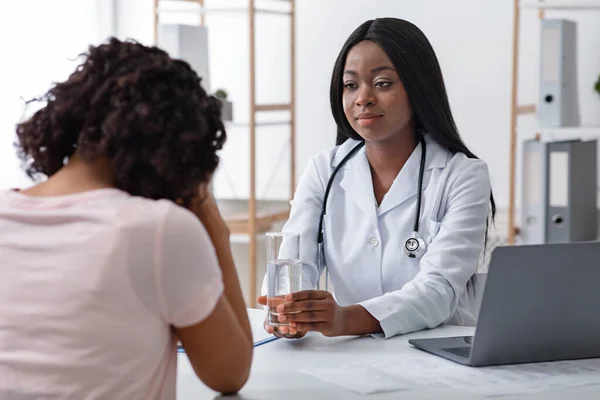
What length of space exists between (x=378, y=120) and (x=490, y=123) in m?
1.75

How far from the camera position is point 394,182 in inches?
81.0

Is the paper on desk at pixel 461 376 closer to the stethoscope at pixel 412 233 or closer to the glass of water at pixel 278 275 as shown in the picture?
the glass of water at pixel 278 275

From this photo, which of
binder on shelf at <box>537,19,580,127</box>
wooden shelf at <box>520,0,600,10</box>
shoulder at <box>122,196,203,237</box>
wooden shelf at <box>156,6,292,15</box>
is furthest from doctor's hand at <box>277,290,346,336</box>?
wooden shelf at <box>156,6,292,15</box>

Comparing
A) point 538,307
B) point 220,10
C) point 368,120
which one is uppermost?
point 220,10

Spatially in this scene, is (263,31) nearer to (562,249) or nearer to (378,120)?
(378,120)

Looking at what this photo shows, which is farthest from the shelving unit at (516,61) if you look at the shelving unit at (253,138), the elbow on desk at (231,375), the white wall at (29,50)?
the elbow on desk at (231,375)

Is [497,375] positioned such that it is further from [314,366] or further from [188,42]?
[188,42]

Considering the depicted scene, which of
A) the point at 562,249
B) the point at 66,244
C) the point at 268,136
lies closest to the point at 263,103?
the point at 268,136

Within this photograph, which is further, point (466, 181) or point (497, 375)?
point (466, 181)

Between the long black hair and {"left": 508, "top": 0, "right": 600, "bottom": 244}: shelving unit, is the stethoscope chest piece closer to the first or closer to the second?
the long black hair

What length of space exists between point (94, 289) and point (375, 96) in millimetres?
1092

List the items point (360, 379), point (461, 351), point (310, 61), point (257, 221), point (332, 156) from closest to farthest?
1. point (360, 379)
2. point (461, 351)
3. point (332, 156)
4. point (257, 221)
5. point (310, 61)

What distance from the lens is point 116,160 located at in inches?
42.6

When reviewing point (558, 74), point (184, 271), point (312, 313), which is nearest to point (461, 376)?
point (312, 313)
